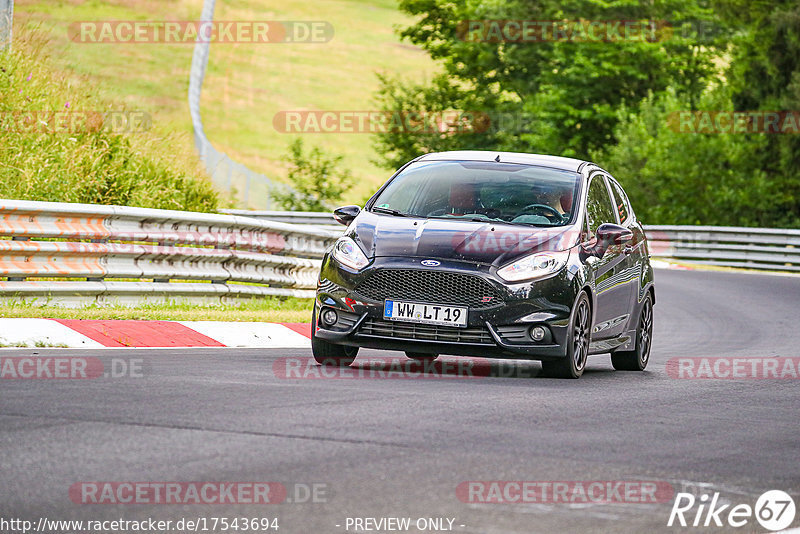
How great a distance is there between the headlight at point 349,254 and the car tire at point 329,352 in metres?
0.46

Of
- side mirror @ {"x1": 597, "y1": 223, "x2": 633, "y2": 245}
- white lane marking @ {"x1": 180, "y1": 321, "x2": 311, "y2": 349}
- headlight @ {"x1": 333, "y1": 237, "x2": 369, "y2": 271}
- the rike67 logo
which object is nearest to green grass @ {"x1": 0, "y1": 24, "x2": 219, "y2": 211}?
white lane marking @ {"x1": 180, "y1": 321, "x2": 311, "y2": 349}

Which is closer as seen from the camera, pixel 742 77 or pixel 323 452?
pixel 323 452

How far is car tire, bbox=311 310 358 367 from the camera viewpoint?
1048 centimetres

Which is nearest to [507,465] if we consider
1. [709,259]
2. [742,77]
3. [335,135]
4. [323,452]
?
[323,452]

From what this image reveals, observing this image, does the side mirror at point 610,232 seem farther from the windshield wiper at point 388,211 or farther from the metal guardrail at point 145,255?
the metal guardrail at point 145,255

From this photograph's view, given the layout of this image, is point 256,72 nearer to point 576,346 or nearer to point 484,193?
point 484,193

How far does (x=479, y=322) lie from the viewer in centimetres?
988

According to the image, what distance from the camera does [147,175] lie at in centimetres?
1833

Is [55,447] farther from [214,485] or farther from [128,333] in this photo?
[128,333]

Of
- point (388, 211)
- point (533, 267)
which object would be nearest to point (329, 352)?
point (388, 211)

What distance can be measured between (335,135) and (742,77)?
62239 mm

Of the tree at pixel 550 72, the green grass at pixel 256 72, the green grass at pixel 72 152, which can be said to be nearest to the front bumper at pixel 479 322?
the green grass at pixel 72 152

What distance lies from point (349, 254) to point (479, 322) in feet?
3.83

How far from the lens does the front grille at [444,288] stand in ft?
32.4
